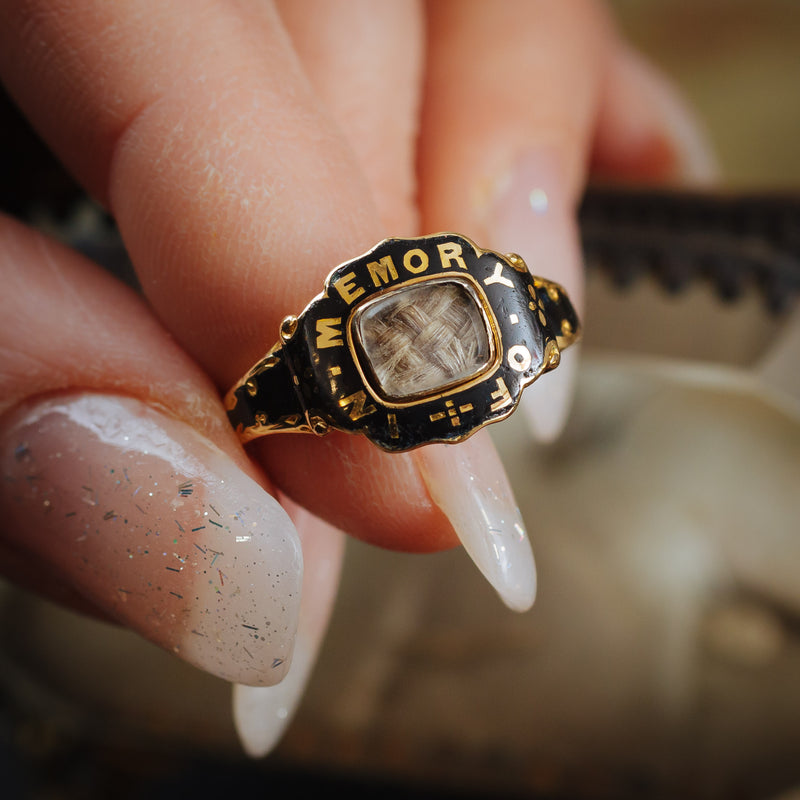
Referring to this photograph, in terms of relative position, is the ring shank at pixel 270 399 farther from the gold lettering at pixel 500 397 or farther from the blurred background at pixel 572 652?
the blurred background at pixel 572 652

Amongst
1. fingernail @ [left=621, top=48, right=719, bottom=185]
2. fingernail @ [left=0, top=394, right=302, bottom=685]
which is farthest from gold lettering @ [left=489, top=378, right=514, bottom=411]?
fingernail @ [left=621, top=48, right=719, bottom=185]

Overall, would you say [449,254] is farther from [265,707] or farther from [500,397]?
[265,707]

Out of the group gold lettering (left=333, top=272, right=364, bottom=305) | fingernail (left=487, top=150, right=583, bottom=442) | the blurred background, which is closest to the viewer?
gold lettering (left=333, top=272, right=364, bottom=305)

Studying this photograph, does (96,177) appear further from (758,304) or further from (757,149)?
(757,149)

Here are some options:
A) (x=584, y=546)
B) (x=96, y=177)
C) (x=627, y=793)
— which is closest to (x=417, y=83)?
(x=96, y=177)

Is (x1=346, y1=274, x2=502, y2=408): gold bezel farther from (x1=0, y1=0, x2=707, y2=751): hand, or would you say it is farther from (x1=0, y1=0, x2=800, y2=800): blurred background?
(x1=0, y1=0, x2=800, y2=800): blurred background

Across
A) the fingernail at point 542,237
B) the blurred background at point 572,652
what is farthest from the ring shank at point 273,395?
the blurred background at point 572,652
